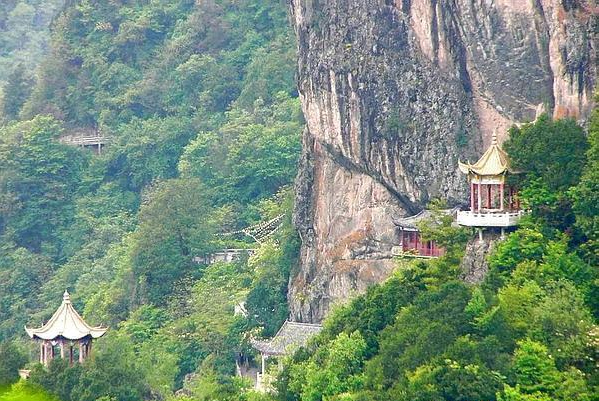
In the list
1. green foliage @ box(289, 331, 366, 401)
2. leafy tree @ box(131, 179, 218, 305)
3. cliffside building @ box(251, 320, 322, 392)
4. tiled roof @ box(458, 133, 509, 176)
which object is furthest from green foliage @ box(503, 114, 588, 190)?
leafy tree @ box(131, 179, 218, 305)

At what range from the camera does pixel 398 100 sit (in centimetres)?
4394

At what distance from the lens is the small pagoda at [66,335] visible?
4516 cm

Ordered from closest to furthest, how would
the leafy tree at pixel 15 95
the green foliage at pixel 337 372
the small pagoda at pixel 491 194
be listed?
the green foliage at pixel 337 372
the small pagoda at pixel 491 194
the leafy tree at pixel 15 95

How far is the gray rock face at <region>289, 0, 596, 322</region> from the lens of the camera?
40531mm

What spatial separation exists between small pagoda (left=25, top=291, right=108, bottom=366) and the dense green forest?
0.49 metres

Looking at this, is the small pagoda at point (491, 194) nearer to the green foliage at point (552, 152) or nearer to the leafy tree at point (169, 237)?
the green foliage at point (552, 152)

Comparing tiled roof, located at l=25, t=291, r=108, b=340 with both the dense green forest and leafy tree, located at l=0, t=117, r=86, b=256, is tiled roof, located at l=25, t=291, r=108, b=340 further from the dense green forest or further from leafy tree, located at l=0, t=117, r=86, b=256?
leafy tree, located at l=0, t=117, r=86, b=256

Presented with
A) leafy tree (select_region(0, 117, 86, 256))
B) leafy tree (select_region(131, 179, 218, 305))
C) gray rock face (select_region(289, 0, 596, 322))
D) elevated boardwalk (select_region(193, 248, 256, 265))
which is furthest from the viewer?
leafy tree (select_region(0, 117, 86, 256))

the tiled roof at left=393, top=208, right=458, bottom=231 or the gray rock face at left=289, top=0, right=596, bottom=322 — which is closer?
the gray rock face at left=289, top=0, right=596, bottom=322

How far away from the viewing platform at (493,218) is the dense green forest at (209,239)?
0.46 metres

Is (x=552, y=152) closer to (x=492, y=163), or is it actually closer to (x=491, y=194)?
(x=492, y=163)

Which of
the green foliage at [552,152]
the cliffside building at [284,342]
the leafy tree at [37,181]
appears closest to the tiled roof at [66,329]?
the cliffside building at [284,342]

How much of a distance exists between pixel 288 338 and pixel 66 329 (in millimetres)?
4745

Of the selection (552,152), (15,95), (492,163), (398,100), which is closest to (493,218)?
(492,163)
